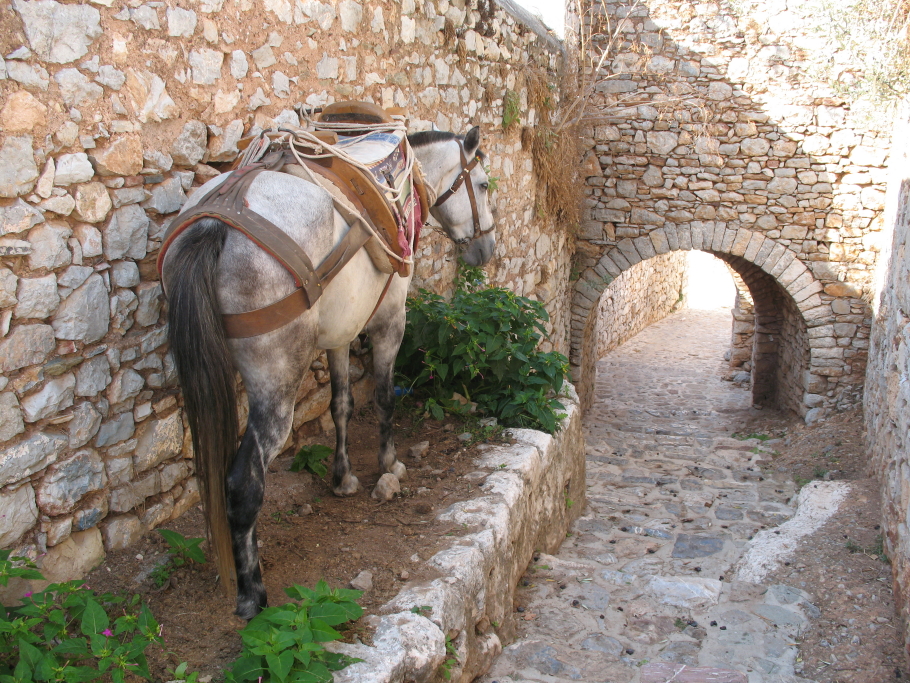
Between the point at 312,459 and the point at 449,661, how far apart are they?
126 centimetres

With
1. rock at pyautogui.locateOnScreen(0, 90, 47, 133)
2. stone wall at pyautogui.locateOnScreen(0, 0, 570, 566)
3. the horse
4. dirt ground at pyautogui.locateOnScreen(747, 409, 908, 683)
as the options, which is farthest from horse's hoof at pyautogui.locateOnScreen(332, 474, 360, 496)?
dirt ground at pyautogui.locateOnScreen(747, 409, 908, 683)

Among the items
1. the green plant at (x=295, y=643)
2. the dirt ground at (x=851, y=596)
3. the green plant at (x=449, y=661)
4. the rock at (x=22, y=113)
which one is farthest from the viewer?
the dirt ground at (x=851, y=596)

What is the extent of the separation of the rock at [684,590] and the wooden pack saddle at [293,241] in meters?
2.08

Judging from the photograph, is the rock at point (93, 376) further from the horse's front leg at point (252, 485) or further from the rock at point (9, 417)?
the horse's front leg at point (252, 485)

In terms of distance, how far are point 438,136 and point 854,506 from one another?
377 centimetres

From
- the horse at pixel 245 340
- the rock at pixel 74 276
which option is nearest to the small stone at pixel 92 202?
the rock at pixel 74 276

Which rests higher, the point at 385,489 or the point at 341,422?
the point at 341,422

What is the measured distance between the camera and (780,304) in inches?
398

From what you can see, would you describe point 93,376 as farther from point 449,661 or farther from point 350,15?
point 350,15

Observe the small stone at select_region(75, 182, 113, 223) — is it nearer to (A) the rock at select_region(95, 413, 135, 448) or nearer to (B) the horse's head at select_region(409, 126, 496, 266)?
(A) the rock at select_region(95, 413, 135, 448)

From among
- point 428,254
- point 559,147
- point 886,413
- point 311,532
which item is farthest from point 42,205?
point 559,147

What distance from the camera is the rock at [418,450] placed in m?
3.74

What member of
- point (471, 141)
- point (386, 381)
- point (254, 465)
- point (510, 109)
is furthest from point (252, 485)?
point (510, 109)

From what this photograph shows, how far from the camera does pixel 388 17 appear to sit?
4.16 metres
